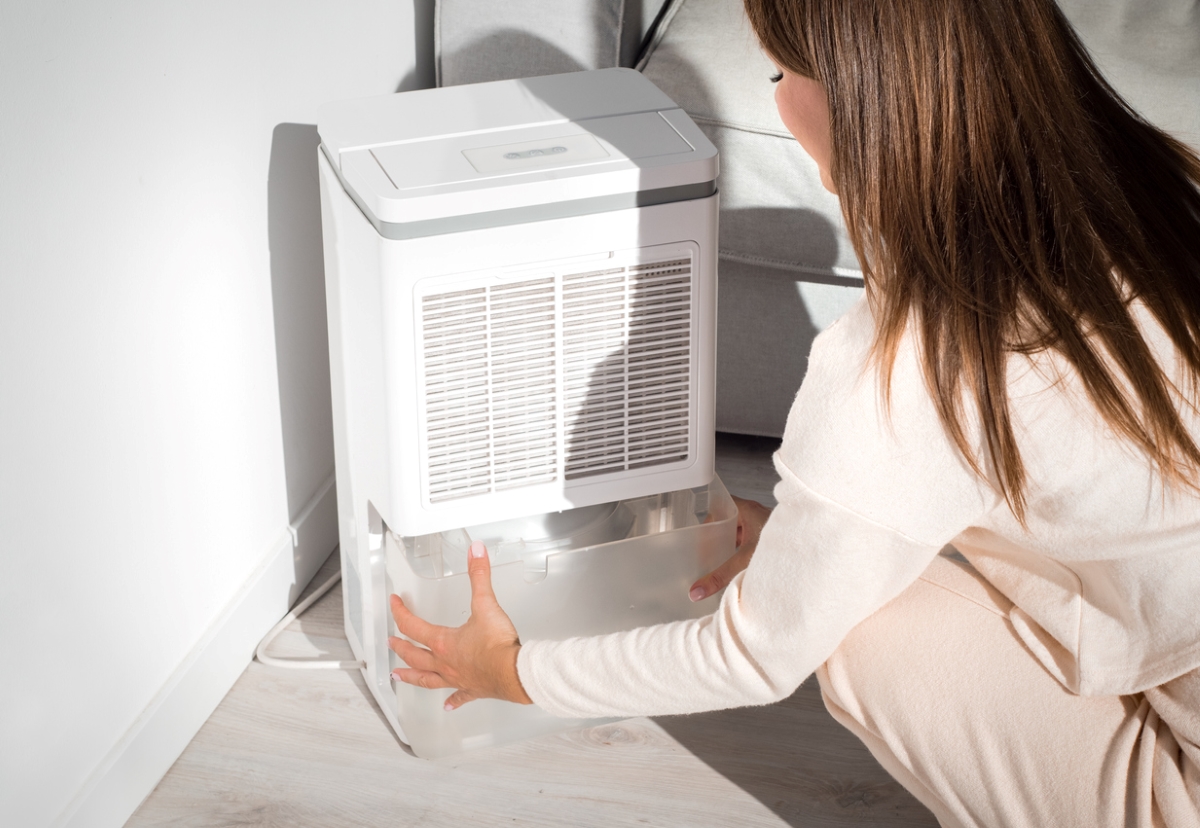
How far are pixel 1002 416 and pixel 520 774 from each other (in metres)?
0.65

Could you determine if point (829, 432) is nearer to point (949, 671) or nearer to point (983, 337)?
point (983, 337)

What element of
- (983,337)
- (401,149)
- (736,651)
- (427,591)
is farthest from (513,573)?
(983,337)

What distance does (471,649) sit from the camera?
981mm

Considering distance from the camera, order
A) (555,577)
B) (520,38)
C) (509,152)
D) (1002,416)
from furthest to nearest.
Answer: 1. (520,38)
2. (555,577)
3. (509,152)
4. (1002,416)

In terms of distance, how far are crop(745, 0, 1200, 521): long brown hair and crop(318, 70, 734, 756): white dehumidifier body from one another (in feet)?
0.88

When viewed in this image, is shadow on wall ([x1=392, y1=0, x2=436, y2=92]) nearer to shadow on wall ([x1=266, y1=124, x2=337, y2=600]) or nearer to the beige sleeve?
shadow on wall ([x1=266, y1=124, x2=337, y2=600])

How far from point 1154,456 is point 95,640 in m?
Answer: 0.87

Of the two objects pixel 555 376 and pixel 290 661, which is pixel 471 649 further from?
pixel 290 661

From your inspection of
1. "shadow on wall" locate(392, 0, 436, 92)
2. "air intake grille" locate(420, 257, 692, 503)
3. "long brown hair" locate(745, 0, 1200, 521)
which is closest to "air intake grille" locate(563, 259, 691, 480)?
"air intake grille" locate(420, 257, 692, 503)

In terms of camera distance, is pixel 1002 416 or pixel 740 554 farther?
pixel 740 554

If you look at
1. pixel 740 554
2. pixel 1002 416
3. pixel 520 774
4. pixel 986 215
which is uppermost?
pixel 986 215

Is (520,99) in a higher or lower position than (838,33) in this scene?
lower

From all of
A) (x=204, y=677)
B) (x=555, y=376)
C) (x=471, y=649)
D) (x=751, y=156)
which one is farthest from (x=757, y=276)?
(x=204, y=677)

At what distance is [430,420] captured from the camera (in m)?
0.98
